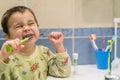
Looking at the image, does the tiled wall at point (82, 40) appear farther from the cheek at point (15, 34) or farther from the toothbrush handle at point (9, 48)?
the toothbrush handle at point (9, 48)

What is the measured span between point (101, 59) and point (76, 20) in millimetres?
237

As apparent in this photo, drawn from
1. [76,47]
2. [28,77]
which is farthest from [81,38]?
[28,77]

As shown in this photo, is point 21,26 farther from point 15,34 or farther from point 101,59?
point 101,59

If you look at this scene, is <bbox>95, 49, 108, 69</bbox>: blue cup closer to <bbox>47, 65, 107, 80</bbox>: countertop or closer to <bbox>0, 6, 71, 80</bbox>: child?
<bbox>47, 65, 107, 80</bbox>: countertop

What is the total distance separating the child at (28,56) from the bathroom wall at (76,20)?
0.15 m

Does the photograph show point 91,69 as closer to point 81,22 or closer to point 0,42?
point 81,22

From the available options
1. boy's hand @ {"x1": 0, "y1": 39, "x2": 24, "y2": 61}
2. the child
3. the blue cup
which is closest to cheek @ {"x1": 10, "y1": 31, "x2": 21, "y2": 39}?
the child

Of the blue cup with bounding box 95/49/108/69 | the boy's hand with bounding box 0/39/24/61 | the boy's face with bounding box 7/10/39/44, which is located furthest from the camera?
the blue cup with bounding box 95/49/108/69

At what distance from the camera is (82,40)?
4.21ft

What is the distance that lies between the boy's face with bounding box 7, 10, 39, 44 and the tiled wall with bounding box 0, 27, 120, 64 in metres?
0.21

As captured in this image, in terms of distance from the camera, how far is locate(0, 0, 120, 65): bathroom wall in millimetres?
1229

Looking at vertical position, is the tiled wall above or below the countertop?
above

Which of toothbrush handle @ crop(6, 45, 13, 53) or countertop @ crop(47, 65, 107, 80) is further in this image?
countertop @ crop(47, 65, 107, 80)

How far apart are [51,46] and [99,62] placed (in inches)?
10.1
